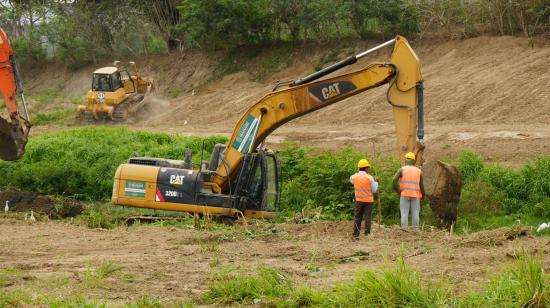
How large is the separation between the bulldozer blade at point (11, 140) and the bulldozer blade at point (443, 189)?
337 inches

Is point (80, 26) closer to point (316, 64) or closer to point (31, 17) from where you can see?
point (31, 17)

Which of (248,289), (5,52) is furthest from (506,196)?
(5,52)

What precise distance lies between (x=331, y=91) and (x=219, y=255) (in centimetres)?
460

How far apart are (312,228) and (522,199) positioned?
484 cm

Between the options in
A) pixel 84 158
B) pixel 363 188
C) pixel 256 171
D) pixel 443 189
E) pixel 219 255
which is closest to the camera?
pixel 219 255

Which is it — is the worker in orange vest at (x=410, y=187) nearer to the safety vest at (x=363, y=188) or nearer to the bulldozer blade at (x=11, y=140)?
the safety vest at (x=363, y=188)

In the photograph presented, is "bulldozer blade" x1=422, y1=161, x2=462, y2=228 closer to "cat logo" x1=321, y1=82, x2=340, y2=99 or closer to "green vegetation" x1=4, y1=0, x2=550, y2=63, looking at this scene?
"cat logo" x1=321, y1=82, x2=340, y2=99

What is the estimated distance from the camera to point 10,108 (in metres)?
19.4

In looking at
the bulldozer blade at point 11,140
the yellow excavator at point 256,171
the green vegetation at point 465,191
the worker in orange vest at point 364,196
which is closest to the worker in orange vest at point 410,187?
the yellow excavator at point 256,171

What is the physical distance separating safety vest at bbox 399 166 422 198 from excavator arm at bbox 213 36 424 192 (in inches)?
18.6

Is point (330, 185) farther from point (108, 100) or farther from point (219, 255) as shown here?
point (108, 100)

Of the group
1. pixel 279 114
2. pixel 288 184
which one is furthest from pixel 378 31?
pixel 279 114

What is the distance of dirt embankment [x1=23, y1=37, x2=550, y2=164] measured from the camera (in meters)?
22.6

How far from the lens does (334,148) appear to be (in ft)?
79.3
